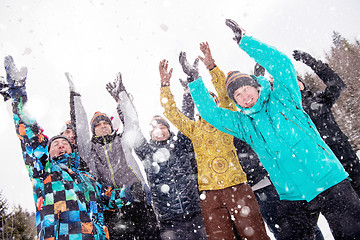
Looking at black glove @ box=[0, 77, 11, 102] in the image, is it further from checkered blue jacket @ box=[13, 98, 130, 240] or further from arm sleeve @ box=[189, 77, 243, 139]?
arm sleeve @ box=[189, 77, 243, 139]

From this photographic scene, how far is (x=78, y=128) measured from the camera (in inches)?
163

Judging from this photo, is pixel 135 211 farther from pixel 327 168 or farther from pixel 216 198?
pixel 327 168

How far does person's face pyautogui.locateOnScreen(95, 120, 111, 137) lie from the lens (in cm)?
392

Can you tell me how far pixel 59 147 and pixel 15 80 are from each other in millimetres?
1035

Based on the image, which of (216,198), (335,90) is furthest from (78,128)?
(335,90)

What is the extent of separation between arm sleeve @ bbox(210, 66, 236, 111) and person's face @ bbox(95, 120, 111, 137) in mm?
2088

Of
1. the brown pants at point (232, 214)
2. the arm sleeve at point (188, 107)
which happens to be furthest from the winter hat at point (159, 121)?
the brown pants at point (232, 214)

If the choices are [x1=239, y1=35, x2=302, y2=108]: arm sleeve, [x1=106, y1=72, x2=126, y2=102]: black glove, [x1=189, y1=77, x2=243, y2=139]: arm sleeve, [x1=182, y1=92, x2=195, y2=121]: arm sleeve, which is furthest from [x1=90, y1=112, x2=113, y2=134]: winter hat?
[x1=239, y1=35, x2=302, y2=108]: arm sleeve

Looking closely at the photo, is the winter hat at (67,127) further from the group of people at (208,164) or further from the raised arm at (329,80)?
the raised arm at (329,80)

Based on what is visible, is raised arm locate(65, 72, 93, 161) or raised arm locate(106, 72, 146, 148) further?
raised arm locate(65, 72, 93, 161)

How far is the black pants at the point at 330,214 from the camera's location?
176 centimetres

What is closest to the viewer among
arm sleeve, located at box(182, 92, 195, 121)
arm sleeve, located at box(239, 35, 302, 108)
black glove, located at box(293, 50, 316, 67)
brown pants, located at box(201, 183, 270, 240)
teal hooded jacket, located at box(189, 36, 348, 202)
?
teal hooded jacket, located at box(189, 36, 348, 202)

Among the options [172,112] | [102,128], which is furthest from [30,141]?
[172,112]

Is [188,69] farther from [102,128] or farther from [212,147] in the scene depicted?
[102,128]
